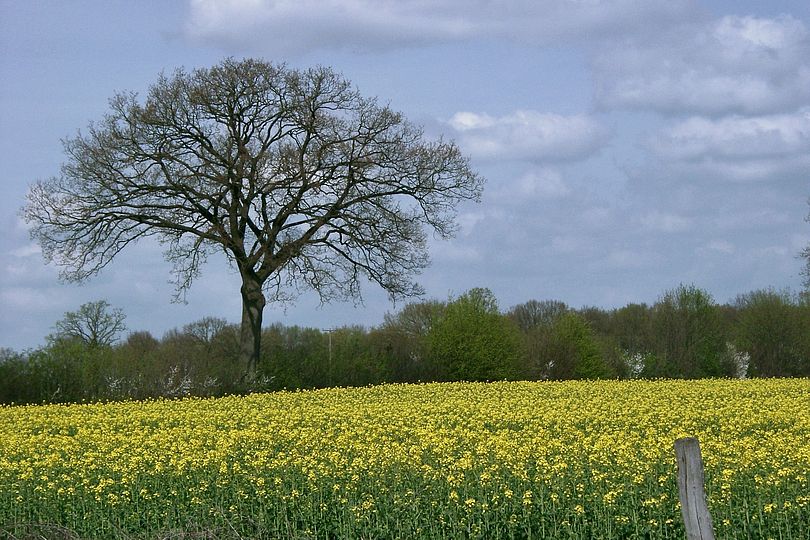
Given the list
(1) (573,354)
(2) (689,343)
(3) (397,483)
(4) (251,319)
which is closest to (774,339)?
(2) (689,343)

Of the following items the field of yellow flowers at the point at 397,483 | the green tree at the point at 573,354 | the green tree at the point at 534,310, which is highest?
the green tree at the point at 534,310

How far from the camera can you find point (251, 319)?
32.0m

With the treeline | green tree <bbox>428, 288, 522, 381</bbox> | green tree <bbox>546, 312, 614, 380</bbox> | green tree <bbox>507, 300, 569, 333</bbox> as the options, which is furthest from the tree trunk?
green tree <bbox>507, 300, 569, 333</bbox>

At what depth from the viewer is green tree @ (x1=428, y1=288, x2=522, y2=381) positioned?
36781mm

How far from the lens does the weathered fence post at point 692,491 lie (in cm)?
754

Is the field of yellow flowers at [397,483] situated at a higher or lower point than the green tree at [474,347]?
lower

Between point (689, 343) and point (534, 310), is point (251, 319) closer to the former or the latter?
point (689, 343)

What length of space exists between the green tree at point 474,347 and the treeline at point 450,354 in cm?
4

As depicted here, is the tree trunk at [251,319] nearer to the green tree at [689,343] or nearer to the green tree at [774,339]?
the green tree at [689,343]

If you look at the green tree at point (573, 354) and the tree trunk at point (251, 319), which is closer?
the tree trunk at point (251, 319)

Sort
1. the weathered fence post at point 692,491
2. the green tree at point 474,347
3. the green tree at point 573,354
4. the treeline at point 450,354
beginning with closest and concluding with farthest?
the weathered fence post at point 692,491, the treeline at point 450,354, the green tree at point 474,347, the green tree at point 573,354

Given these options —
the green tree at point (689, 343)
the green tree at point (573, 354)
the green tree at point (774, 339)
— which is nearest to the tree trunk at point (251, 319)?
the green tree at point (573, 354)

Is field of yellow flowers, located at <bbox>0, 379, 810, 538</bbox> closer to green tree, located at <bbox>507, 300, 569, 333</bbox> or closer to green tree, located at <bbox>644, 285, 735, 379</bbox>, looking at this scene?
green tree, located at <bbox>644, 285, 735, 379</bbox>

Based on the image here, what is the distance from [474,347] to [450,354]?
36.7 inches
